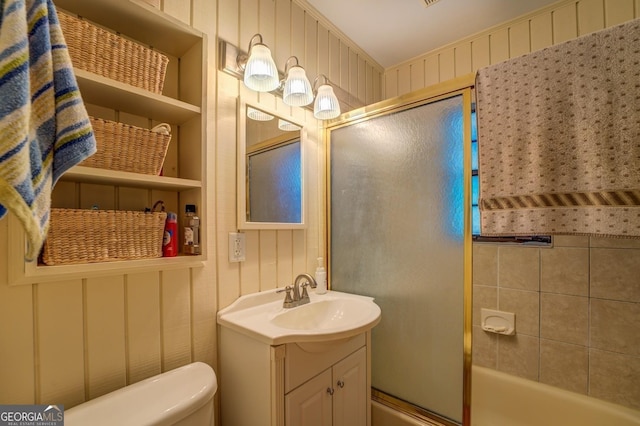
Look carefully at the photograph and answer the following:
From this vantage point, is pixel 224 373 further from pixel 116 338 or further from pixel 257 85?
pixel 257 85

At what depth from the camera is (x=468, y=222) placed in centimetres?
128

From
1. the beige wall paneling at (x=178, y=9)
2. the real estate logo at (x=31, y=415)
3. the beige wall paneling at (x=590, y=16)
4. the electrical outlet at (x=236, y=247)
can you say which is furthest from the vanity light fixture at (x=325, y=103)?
the real estate logo at (x=31, y=415)

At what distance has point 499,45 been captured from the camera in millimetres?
1780

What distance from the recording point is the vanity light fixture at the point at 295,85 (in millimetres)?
1392

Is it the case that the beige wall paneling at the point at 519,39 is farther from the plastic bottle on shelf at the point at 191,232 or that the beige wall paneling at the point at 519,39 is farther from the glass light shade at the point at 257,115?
the plastic bottle on shelf at the point at 191,232

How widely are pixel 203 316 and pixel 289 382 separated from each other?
1.45ft

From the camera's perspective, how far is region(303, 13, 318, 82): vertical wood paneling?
5.46ft

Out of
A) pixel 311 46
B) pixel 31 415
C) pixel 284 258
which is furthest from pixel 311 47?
pixel 31 415

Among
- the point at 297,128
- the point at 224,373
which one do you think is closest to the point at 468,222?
the point at 297,128

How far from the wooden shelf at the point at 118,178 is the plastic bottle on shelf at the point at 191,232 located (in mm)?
88

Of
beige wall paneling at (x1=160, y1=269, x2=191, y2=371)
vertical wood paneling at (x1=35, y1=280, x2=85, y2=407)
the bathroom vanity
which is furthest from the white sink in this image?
vertical wood paneling at (x1=35, y1=280, x2=85, y2=407)

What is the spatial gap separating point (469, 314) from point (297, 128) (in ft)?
4.20

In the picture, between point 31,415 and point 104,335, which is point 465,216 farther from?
point 31,415

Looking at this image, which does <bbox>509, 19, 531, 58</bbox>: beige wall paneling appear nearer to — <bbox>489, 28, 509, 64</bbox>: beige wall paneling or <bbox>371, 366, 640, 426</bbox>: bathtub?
<bbox>489, 28, 509, 64</bbox>: beige wall paneling
